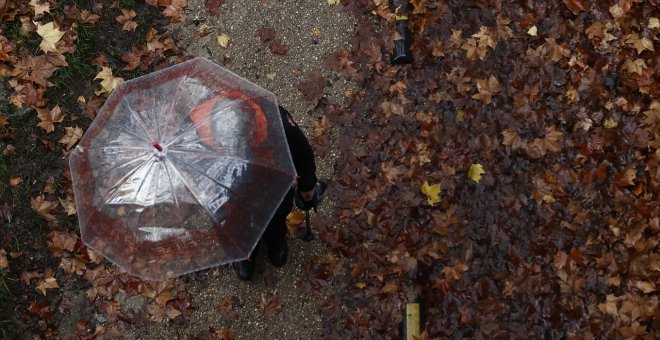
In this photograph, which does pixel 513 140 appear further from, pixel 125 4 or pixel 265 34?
pixel 125 4

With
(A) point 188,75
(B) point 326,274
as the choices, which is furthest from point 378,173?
(A) point 188,75

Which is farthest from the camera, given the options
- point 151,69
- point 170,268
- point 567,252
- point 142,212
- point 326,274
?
point 151,69

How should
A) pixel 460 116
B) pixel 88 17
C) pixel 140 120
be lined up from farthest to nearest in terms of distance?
pixel 88 17 < pixel 460 116 < pixel 140 120

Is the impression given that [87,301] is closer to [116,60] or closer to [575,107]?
[116,60]

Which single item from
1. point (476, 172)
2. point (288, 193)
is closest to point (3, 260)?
point (288, 193)

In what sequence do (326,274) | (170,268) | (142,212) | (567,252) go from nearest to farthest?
1. (142,212)
2. (170,268)
3. (567,252)
4. (326,274)

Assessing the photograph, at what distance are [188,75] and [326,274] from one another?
210cm

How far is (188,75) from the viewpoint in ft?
10.5

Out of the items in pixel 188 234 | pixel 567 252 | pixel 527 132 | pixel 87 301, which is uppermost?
pixel 188 234

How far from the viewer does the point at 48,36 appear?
5.27 m

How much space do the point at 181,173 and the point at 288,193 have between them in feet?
3.17

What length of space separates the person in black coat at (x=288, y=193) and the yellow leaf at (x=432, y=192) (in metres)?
1.11

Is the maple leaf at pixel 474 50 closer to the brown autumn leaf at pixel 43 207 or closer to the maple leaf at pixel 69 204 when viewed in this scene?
the maple leaf at pixel 69 204

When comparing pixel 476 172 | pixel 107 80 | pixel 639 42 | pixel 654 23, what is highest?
pixel 654 23
